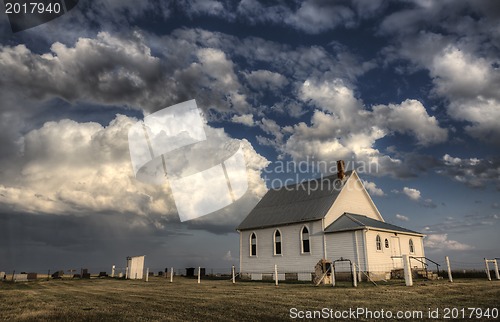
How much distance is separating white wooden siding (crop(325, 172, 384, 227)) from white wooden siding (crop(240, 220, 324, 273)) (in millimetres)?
1737

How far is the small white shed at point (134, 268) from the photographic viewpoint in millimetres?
39719

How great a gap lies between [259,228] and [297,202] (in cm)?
452

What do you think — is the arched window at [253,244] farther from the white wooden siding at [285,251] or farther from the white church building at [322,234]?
the white wooden siding at [285,251]

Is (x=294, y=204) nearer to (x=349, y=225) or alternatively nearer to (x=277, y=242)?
(x=277, y=242)

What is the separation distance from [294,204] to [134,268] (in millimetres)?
18953

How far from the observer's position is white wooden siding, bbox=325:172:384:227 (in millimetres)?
31688

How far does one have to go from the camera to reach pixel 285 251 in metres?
33.0

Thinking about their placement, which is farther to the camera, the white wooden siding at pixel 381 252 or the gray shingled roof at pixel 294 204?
the gray shingled roof at pixel 294 204

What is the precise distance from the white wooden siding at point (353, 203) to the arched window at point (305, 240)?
2104mm

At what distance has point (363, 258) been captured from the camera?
27.5 meters

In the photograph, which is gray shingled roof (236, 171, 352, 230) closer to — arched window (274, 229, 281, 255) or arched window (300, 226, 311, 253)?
arched window (274, 229, 281, 255)

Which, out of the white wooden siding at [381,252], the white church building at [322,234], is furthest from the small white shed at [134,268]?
the white wooden siding at [381,252]

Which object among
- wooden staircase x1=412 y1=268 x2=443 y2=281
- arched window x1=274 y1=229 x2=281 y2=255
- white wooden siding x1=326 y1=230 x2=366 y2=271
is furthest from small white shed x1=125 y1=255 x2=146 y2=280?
wooden staircase x1=412 y1=268 x2=443 y2=281

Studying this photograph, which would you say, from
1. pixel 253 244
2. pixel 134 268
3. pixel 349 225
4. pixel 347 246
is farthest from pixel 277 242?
pixel 134 268
